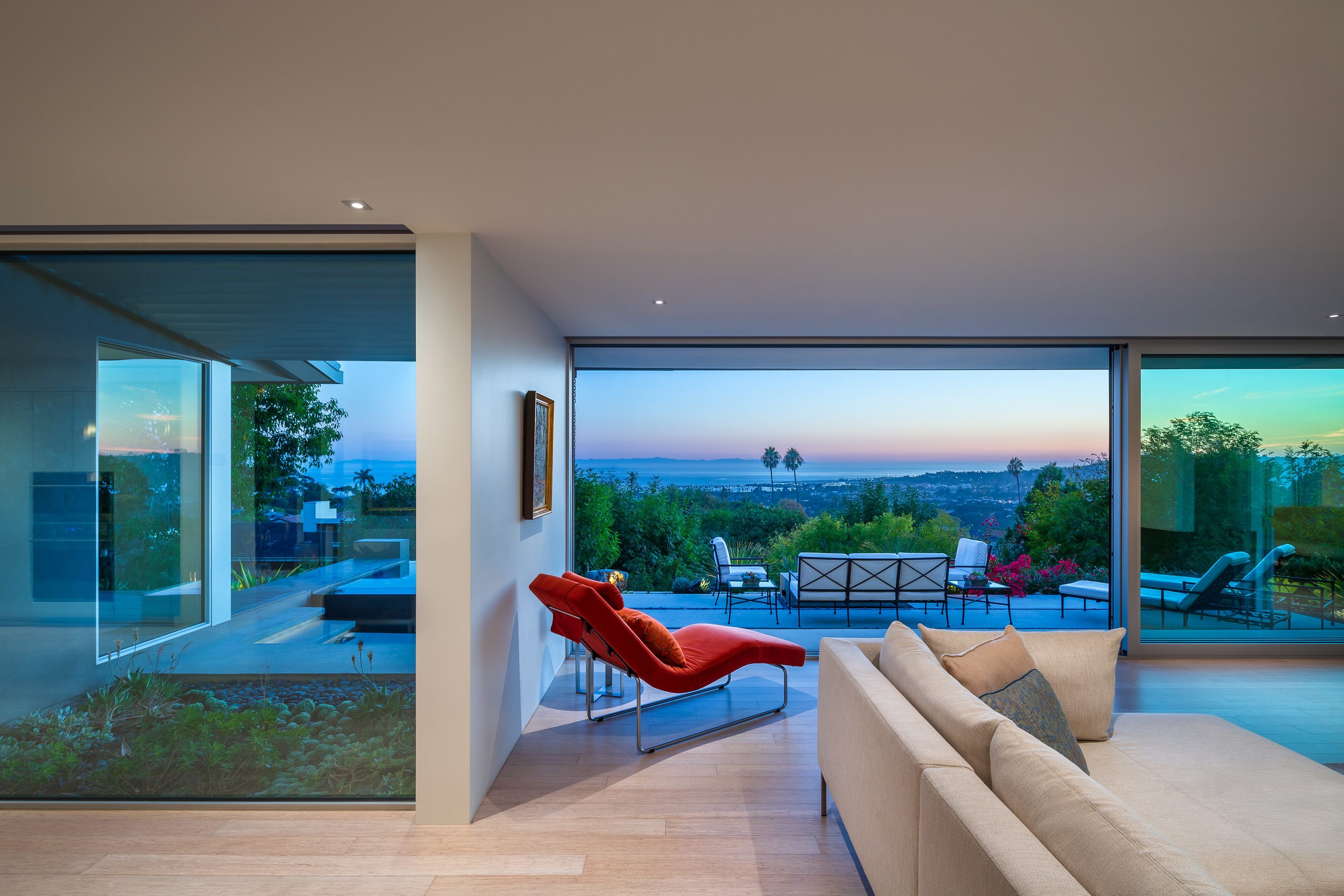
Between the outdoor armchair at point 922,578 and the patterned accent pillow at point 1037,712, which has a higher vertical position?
the patterned accent pillow at point 1037,712

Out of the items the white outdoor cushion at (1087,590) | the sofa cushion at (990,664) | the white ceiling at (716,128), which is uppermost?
the white ceiling at (716,128)

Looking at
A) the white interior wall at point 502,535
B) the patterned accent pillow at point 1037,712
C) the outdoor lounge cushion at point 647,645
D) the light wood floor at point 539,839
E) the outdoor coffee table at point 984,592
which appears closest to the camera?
the patterned accent pillow at point 1037,712

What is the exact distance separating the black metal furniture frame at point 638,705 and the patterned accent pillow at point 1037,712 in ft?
6.28

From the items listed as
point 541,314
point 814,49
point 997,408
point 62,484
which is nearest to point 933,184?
point 814,49

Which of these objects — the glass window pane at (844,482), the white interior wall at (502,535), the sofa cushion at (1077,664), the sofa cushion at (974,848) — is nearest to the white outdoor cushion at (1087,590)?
the glass window pane at (844,482)

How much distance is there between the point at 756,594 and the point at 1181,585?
344 centimetres

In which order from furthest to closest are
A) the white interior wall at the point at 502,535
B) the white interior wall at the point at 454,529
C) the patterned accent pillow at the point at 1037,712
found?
1. the white interior wall at the point at 502,535
2. the white interior wall at the point at 454,529
3. the patterned accent pillow at the point at 1037,712

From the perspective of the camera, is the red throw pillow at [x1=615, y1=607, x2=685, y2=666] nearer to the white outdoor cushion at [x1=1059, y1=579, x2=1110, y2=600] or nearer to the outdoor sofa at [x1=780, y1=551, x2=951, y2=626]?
the outdoor sofa at [x1=780, y1=551, x2=951, y2=626]

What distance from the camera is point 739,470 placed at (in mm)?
7469

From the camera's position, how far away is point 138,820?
301cm

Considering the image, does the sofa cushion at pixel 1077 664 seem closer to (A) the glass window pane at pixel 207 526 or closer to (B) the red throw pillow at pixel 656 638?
(B) the red throw pillow at pixel 656 638

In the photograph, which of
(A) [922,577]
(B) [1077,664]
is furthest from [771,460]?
(B) [1077,664]

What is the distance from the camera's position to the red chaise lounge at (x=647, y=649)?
3605 millimetres

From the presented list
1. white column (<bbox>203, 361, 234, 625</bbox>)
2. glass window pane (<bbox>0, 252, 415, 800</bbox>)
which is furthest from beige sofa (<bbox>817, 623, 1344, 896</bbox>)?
white column (<bbox>203, 361, 234, 625</bbox>)
